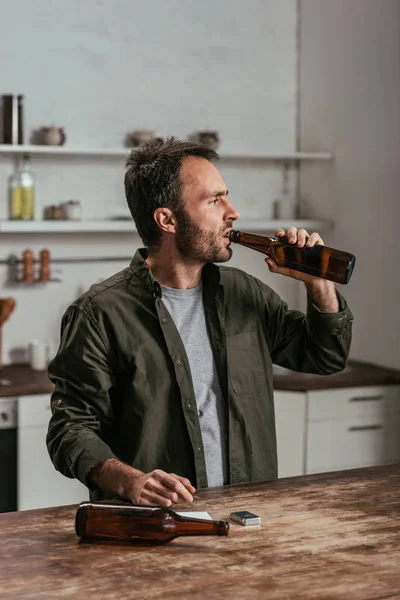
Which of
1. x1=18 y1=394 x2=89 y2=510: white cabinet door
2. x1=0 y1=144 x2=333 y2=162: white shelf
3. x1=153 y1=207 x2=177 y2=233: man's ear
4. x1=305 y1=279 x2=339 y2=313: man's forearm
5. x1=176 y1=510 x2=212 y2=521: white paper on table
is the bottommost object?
x1=18 y1=394 x2=89 y2=510: white cabinet door

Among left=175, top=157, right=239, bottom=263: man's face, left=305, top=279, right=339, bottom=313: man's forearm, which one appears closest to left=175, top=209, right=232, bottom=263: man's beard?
left=175, top=157, right=239, bottom=263: man's face

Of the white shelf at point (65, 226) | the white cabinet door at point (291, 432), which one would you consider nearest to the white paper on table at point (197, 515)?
the white cabinet door at point (291, 432)

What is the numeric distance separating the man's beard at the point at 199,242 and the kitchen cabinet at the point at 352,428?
186cm

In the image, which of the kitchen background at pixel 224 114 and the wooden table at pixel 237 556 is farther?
the kitchen background at pixel 224 114

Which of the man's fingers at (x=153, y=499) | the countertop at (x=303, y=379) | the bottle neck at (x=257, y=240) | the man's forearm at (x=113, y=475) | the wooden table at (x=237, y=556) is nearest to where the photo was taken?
the wooden table at (x=237, y=556)

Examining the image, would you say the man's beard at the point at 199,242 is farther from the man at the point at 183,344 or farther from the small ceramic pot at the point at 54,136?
the small ceramic pot at the point at 54,136

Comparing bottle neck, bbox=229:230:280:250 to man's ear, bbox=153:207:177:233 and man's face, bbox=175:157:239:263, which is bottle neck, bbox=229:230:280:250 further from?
man's ear, bbox=153:207:177:233

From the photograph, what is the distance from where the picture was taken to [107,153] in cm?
444

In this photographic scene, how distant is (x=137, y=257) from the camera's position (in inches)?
99.0

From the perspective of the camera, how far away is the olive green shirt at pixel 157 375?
2.30 meters

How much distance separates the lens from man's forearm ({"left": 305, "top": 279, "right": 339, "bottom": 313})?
2.41m

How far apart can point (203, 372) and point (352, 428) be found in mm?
2022

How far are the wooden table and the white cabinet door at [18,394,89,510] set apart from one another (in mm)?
1984

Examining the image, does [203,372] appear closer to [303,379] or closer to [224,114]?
[303,379]
